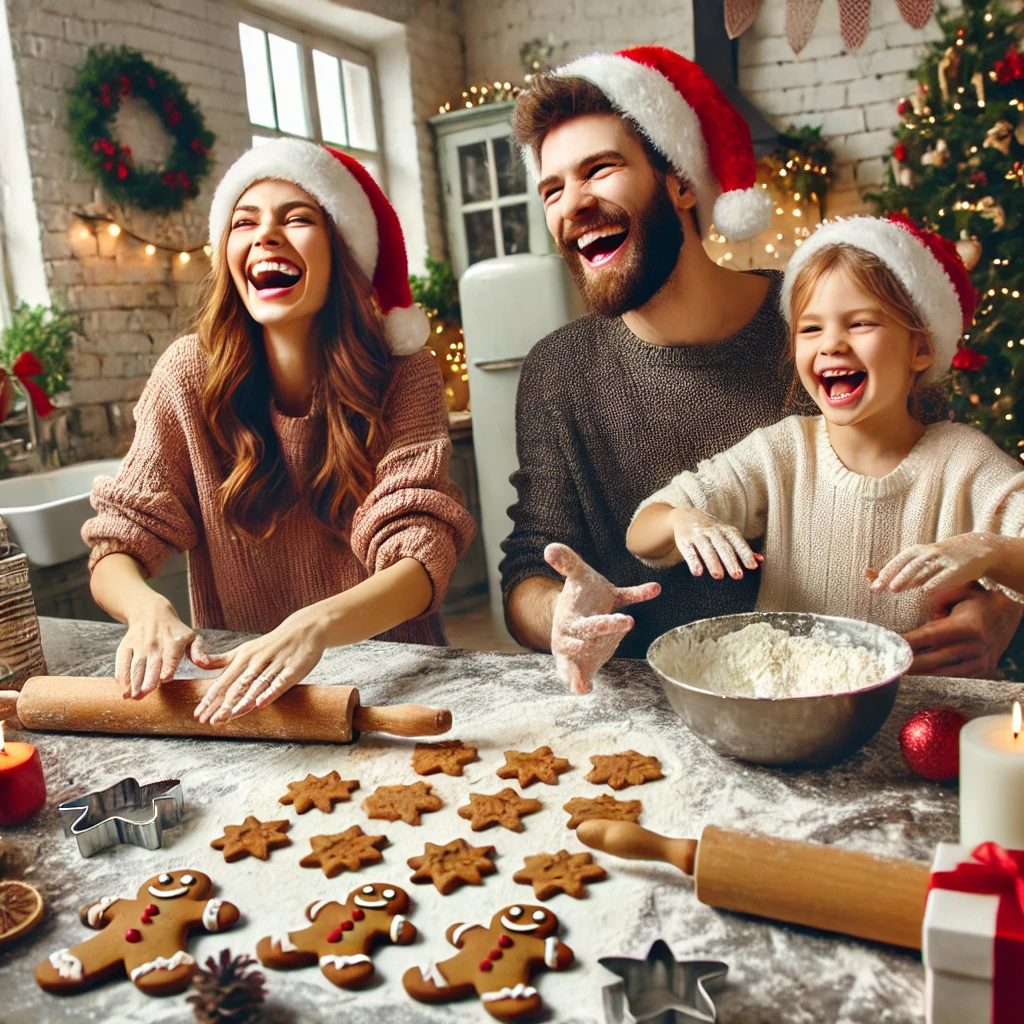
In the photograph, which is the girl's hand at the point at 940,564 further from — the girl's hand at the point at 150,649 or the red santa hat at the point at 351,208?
the red santa hat at the point at 351,208

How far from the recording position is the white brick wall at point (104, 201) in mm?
3824

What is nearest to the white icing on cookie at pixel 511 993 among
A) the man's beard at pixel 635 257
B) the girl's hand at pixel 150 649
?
the girl's hand at pixel 150 649

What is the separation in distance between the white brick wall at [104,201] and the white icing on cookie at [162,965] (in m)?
3.72

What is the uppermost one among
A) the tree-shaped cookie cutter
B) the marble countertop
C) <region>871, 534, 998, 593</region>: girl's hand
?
<region>871, 534, 998, 593</region>: girl's hand

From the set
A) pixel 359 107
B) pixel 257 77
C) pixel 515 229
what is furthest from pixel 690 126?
pixel 359 107

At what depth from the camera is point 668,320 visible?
178cm

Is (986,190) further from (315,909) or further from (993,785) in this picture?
(315,909)

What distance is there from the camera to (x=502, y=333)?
11.5ft

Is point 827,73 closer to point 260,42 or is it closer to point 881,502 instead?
point 260,42

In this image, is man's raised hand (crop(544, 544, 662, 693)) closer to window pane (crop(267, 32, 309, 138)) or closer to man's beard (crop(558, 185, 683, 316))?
man's beard (crop(558, 185, 683, 316))

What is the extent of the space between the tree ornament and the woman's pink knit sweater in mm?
2944

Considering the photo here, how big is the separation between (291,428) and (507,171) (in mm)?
4833

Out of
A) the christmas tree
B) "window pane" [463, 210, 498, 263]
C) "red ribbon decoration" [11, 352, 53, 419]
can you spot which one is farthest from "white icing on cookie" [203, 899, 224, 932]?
"window pane" [463, 210, 498, 263]

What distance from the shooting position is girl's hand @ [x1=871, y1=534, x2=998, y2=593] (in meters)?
1.16
